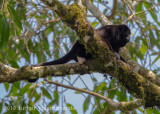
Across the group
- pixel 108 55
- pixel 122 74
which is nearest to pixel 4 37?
pixel 108 55

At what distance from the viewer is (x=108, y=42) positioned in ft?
12.1

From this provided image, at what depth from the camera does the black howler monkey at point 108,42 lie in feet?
12.3

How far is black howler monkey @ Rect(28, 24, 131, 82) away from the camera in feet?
12.3

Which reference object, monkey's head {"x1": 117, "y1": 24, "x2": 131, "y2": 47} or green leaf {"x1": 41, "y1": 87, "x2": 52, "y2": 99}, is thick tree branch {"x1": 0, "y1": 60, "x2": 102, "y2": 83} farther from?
monkey's head {"x1": 117, "y1": 24, "x2": 131, "y2": 47}

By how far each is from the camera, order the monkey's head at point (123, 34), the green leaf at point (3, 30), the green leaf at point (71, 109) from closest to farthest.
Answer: the green leaf at point (3, 30) < the green leaf at point (71, 109) < the monkey's head at point (123, 34)

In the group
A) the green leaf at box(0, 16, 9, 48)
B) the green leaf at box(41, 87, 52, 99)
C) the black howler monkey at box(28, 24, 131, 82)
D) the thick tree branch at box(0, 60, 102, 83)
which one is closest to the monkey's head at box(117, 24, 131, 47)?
the black howler monkey at box(28, 24, 131, 82)

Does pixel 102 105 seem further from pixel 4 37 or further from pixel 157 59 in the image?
pixel 4 37

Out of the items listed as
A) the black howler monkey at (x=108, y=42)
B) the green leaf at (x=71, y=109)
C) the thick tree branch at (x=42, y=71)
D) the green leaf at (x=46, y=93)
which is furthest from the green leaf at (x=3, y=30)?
the green leaf at (x=71, y=109)

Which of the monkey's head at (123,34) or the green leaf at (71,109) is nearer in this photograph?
the green leaf at (71,109)

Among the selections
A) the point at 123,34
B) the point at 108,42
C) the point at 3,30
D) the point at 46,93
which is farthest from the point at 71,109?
the point at 123,34

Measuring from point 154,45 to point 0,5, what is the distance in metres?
2.85

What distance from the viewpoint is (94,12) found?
13.4 feet

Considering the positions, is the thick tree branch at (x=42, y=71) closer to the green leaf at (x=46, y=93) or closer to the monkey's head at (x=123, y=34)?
the green leaf at (x=46, y=93)

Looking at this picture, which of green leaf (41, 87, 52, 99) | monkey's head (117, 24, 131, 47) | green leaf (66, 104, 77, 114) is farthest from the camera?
monkey's head (117, 24, 131, 47)
